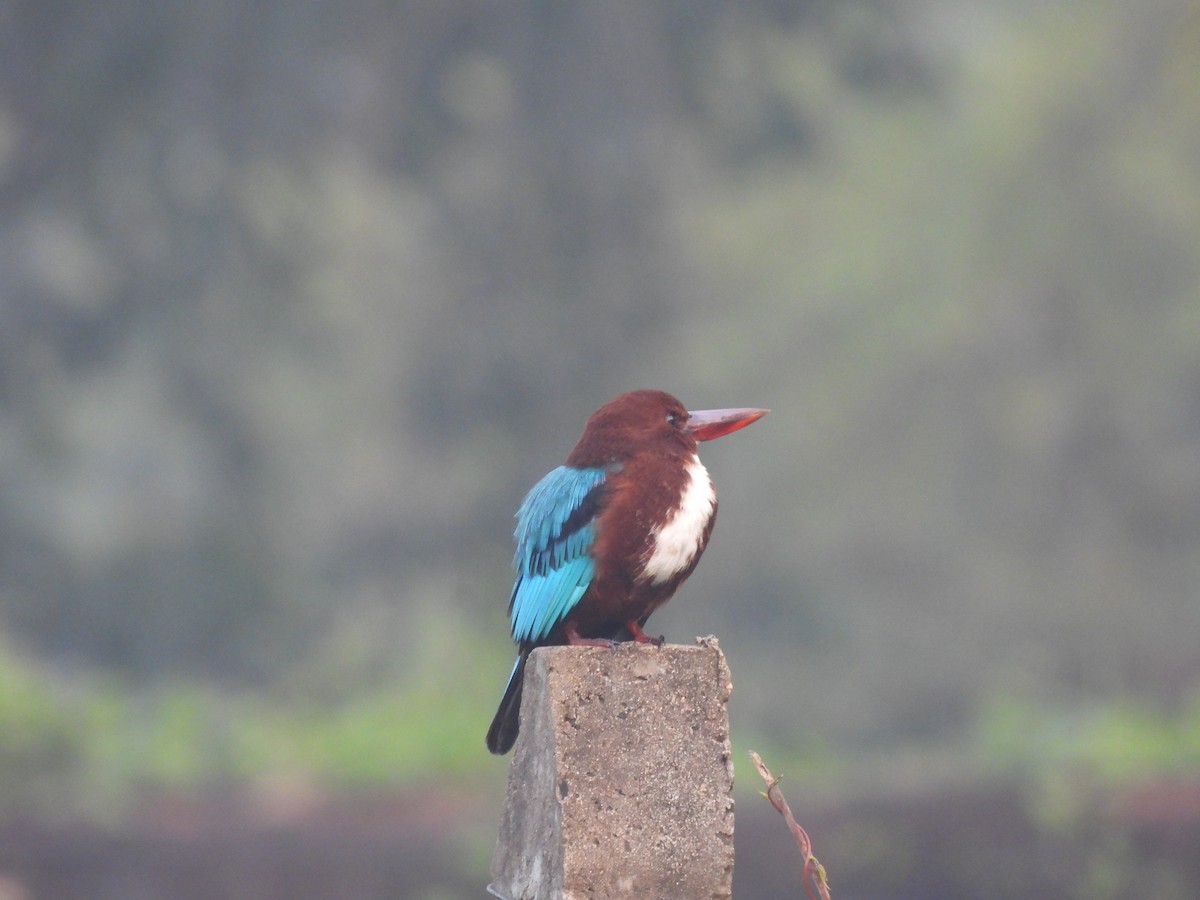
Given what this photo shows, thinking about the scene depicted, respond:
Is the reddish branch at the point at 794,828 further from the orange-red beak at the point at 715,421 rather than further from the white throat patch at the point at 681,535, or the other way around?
the orange-red beak at the point at 715,421

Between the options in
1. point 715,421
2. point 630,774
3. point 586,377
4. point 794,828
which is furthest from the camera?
point 586,377

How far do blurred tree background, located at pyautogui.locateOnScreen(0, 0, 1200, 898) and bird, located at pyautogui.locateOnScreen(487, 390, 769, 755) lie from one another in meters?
7.81

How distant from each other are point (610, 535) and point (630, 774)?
19.2 inches

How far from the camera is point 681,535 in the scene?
3.27 m

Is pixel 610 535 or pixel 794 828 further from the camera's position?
pixel 610 535

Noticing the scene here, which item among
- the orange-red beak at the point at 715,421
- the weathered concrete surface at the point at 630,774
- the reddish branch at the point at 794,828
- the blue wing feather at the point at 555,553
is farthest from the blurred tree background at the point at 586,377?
the reddish branch at the point at 794,828

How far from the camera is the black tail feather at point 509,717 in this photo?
324cm

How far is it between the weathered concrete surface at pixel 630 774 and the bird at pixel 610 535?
15 cm

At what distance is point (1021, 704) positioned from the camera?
44.2 ft

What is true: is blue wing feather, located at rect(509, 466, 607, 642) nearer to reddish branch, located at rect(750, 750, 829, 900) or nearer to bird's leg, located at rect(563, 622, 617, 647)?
bird's leg, located at rect(563, 622, 617, 647)

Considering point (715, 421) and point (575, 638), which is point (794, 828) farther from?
point (715, 421)

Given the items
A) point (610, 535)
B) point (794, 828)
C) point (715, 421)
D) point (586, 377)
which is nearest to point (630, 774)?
point (794, 828)

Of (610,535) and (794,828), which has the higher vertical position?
(610,535)

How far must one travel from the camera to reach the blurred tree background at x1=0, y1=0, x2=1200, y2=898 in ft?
38.3
